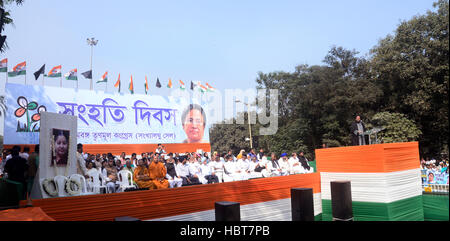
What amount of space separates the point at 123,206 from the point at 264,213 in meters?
2.95

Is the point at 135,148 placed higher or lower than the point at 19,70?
lower

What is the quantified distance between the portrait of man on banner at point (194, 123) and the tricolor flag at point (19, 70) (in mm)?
7509

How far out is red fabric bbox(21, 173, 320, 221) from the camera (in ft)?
14.3

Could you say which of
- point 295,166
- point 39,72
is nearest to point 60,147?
point 295,166

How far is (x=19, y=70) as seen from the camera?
14562 mm

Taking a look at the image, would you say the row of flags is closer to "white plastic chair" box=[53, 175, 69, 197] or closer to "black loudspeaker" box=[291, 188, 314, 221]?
"white plastic chair" box=[53, 175, 69, 197]

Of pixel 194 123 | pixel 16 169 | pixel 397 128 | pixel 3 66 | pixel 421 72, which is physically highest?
pixel 3 66

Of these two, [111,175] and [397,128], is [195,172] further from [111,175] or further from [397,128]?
[397,128]

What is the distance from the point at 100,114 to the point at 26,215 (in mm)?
11871

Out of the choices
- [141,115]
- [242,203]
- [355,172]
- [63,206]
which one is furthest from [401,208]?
[141,115]

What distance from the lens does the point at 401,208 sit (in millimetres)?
6234

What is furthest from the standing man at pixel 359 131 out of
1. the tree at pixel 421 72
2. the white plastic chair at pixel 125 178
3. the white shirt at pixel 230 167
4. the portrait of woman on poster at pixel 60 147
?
the tree at pixel 421 72

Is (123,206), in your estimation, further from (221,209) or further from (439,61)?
(439,61)

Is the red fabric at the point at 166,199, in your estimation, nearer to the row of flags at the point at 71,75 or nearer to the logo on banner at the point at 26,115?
the logo on banner at the point at 26,115
